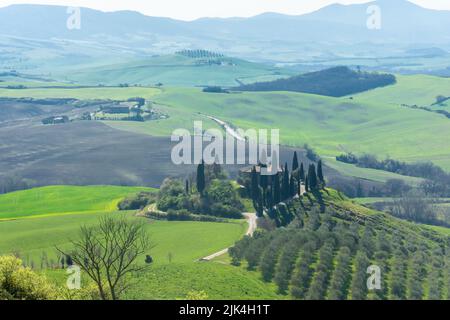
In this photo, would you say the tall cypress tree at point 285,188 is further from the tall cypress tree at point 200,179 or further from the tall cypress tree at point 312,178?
the tall cypress tree at point 200,179

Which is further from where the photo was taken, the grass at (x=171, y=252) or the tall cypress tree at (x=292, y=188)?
the tall cypress tree at (x=292, y=188)

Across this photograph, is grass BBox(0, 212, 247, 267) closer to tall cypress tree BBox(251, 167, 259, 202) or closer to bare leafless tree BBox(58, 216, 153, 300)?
bare leafless tree BBox(58, 216, 153, 300)

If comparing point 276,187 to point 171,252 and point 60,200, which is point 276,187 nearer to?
point 171,252

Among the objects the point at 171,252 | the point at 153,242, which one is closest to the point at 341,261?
the point at 171,252

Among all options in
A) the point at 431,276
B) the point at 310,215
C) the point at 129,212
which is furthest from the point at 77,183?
the point at 431,276

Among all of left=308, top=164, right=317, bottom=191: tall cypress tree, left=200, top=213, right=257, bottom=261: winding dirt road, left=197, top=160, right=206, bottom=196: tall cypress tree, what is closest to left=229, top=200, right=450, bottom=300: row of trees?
left=200, top=213, right=257, bottom=261: winding dirt road

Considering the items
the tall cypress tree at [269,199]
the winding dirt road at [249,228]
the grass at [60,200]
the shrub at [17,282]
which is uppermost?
the shrub at [17,282]

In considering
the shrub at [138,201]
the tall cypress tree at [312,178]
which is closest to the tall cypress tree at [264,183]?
the tall cypress tree at [312,178]
